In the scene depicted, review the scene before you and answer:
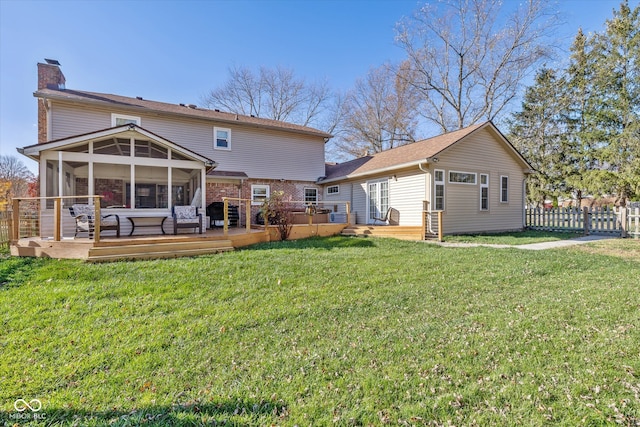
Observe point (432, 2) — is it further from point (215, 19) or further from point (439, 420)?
point (439, 420)

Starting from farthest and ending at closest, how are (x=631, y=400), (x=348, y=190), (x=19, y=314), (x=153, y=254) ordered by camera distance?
(x=348, y=190) < (x=153, y=254) < (x=19, y=314) < (x=631, y=400)

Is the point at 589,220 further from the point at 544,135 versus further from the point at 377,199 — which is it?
the point at 544,135

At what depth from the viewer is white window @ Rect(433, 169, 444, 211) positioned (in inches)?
440

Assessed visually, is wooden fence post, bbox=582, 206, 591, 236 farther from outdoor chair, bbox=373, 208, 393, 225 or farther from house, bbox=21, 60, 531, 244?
outdoor chair, bbox=373, 208, 393, 225

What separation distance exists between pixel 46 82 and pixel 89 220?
9.71 meters

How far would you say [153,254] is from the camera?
22.8 ft

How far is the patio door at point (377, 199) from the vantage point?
42.5ft

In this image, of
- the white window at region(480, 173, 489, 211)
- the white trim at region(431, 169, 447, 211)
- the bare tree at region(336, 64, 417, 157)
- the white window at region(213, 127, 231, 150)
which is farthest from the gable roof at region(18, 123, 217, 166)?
the bare tree at region(336, 64, 417, 157)

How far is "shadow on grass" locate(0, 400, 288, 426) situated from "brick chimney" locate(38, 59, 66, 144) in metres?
13.7

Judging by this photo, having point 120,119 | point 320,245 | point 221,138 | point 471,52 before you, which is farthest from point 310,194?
point 471,52

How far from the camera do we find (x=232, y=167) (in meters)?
14.4

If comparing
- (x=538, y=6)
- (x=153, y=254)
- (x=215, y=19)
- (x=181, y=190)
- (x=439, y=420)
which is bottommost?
(x=439, y=420)

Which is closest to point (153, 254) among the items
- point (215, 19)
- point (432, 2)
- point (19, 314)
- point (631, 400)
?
point (19, 314)

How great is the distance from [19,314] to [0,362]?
1.27 metres
